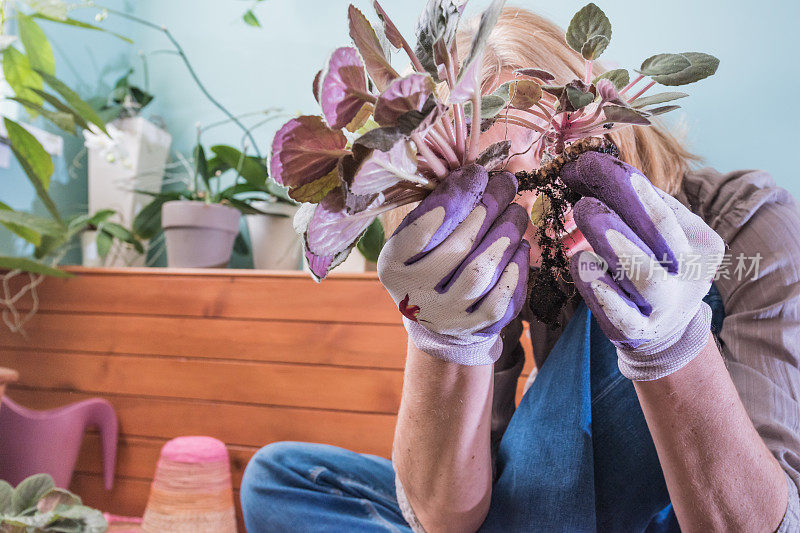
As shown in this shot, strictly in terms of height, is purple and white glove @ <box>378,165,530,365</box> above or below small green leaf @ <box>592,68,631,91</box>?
below

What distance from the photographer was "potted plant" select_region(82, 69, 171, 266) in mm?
1955

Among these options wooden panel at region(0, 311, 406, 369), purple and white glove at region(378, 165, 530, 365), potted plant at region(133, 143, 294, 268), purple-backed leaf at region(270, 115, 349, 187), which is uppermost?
purple-backed leaf at region(270, 115, 349, 187)

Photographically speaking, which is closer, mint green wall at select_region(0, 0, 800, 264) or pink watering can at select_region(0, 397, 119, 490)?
mint green wall at select_region(0, 0, 800, 264)

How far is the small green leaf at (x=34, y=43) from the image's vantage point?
162 cm

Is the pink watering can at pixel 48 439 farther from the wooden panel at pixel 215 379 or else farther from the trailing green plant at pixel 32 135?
the trailing green plant at pixel 32 135

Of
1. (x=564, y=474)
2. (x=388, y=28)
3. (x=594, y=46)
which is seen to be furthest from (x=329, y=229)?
(x=564, y=474)

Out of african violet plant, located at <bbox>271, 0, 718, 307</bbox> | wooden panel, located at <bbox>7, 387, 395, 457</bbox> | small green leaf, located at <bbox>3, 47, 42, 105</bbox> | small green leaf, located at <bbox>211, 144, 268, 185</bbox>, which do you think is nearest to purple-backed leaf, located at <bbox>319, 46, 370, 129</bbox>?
african violet plant, located at <bbox>271, 0, 718, 307</bbox>

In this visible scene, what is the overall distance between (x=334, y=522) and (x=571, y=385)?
41cm

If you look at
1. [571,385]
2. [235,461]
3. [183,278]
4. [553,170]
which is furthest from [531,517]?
[183,278]

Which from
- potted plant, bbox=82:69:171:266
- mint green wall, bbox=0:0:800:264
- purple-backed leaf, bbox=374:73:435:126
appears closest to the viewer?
purple-backed leaf, bbox=374:73:435:126

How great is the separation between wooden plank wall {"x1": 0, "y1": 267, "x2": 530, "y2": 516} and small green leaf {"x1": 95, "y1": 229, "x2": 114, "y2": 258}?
0.10m

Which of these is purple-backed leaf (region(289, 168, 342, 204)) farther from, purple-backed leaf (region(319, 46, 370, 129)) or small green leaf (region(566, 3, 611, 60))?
small green leaf (region(566, 3, 611, 60))

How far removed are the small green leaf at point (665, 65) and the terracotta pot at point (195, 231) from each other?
1.38m

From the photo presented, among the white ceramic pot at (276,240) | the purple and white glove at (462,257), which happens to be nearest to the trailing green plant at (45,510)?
the white ceramic pot at (276,240)
